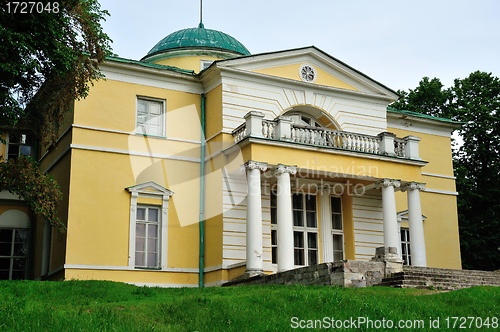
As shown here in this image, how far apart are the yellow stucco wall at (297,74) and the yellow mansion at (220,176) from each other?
4cm

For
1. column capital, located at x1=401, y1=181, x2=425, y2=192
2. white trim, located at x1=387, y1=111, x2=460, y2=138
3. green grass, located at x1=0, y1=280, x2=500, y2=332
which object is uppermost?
white trim, located at x1=387, y1=111, x2=460, y2=138

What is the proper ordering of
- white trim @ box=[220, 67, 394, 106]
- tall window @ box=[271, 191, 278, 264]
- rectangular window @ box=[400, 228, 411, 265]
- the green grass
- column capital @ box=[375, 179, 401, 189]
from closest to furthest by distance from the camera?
the green grass, column capital @ box=[375, 179, 401, 189], tall window @ box=[271, 191, 278, 264], white trim @ box=[220, 67, 394, 106], rectangular window @ box=[400, 228, 411, 265]

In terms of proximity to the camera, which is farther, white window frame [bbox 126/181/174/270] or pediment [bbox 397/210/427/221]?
pediment [bbox 397/210/427/221]

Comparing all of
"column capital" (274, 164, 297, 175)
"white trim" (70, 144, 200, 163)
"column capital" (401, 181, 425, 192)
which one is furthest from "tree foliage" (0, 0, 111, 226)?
"column capital" (401, 181, 425, 192)

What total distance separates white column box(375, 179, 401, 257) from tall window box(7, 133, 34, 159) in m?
14.0

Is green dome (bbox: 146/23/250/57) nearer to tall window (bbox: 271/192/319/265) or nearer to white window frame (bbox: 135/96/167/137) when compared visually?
white window frame (bbox: 135/96/167/137)

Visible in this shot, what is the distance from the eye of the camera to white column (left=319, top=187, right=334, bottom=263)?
21.7m

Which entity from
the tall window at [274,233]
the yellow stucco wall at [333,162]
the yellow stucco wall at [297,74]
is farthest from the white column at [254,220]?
the yellow stucco wall at [297,74]

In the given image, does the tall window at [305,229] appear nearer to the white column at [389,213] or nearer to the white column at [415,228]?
the white column at [389,213]

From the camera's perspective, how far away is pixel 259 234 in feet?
60.5

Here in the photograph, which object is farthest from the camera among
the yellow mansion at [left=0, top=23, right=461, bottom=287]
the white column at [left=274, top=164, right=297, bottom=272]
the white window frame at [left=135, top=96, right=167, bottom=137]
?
the white window frame at [left=135, top=96, right=167, bottom=137]

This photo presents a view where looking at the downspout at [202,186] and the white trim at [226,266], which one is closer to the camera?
the white trim at [226,266]

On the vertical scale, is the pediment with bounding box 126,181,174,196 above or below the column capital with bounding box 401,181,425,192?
below

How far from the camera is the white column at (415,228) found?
20.8m
